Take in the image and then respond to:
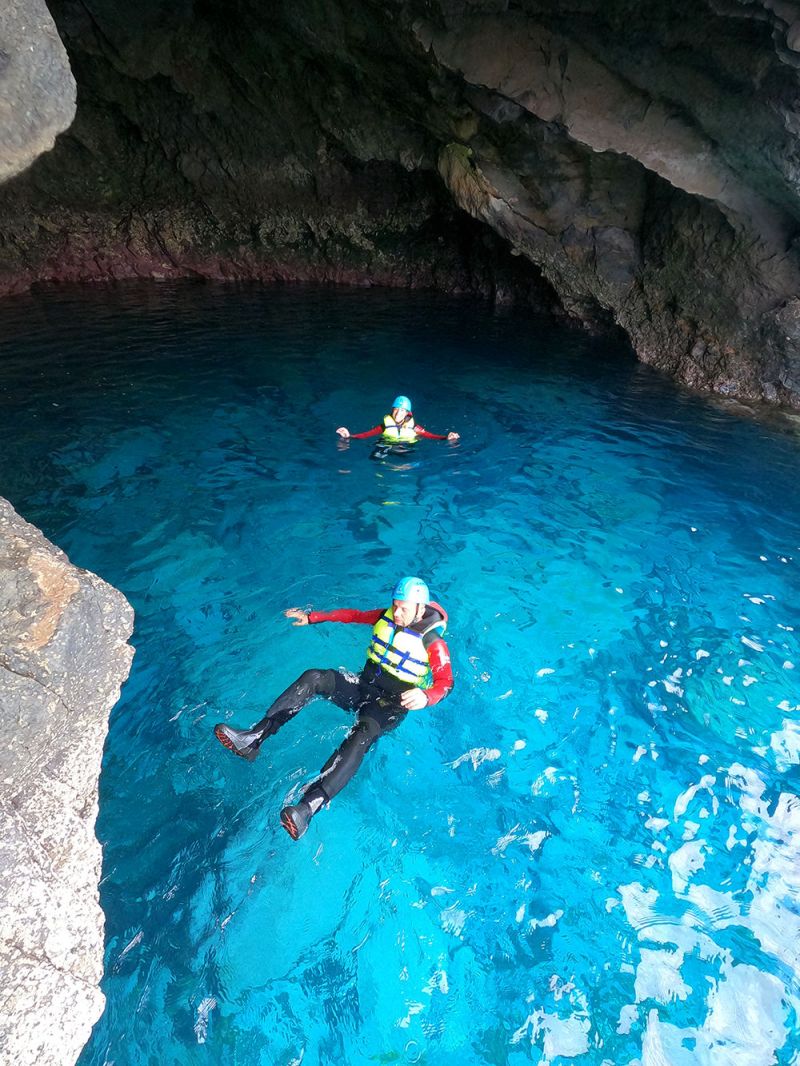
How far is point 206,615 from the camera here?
21.0 feet

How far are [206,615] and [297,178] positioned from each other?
18.6m

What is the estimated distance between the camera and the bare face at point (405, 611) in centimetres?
495

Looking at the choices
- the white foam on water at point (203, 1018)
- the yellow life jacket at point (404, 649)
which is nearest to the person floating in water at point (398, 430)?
the yellow life jacket at point (404, 649)

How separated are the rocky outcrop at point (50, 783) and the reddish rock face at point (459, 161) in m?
10.2

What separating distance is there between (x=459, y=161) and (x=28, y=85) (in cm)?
1298

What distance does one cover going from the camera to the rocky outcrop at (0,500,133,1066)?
8.23ft

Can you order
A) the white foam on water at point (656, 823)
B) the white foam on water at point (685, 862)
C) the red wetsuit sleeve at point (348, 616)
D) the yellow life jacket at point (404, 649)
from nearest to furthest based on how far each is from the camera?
the white foam on water at point (685, 862), the white foam on water at point (656, 823), the yellow life jacket at point (404, 649), the red wetsuit sleeve at point (348, 616)

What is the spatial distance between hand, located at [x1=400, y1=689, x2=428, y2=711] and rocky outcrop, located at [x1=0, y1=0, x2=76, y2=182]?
3764 millimetres

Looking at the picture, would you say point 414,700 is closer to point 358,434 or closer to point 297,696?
point 297,696

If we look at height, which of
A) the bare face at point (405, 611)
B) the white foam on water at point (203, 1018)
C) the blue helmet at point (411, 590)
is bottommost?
the white foam on water at point (203, 1018)

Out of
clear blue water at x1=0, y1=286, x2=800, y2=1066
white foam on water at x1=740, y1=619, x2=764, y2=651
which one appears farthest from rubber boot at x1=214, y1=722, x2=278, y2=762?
white foam on water at x1=740, y1=619, x2=764, y2=651

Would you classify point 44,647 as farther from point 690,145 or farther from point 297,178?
point 297,178

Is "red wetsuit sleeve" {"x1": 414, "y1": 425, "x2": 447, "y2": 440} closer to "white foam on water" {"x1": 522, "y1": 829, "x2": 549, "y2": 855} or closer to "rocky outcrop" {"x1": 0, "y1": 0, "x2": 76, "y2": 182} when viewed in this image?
"white foam on water" {"x1": 522, "y1": 829, "x2": 549, "y2": 855}

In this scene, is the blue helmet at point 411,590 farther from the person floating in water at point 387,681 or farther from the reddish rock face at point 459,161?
the reddish rock face at point 459,161
